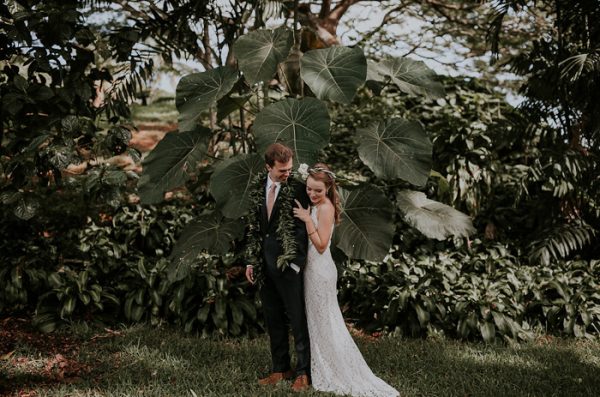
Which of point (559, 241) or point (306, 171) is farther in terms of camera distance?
point (559, 241)

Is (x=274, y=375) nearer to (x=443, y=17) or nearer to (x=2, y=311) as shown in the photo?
(x=2, y=311)

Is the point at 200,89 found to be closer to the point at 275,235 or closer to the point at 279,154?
the point at 279,154

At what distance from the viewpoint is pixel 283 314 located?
12.4ft

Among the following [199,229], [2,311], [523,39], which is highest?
[523,39]

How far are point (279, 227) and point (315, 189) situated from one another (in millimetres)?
277

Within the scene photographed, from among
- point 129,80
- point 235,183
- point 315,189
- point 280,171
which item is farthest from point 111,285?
point 315,189

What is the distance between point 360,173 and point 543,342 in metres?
3.09

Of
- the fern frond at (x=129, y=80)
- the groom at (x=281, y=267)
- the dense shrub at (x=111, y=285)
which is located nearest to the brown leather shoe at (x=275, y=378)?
the groom at (x=281, y=267)

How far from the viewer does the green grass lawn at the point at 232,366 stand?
3.77 meters

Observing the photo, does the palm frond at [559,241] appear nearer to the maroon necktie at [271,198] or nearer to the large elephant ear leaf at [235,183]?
the large elephant ear leaf at [235,183]

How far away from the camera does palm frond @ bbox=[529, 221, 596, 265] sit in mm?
6062

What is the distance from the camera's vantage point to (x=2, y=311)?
211 inches

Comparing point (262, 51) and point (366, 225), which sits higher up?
point (262, 51)

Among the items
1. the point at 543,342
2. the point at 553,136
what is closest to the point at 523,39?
the point at 553,136
